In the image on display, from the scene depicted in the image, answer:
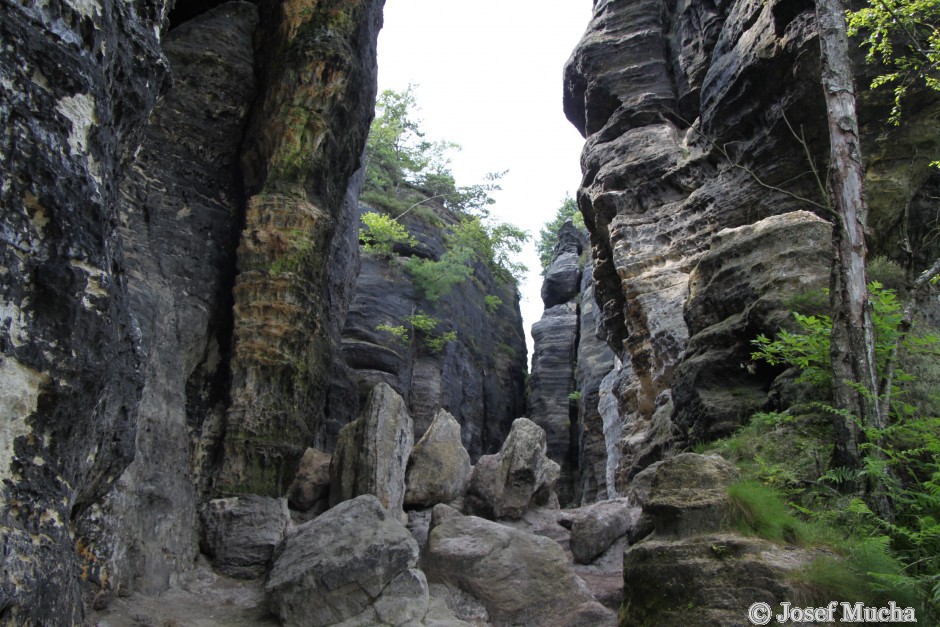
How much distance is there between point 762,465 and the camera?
A: 7.49 m

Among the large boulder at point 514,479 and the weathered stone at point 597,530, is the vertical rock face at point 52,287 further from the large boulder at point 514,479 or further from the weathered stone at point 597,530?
the large boulder at point 514,479

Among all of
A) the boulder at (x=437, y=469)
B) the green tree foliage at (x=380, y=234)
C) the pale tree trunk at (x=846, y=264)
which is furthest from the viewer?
the green tree foliage at (x=380, y=234)

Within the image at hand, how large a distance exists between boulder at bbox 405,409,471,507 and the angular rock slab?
4.23m

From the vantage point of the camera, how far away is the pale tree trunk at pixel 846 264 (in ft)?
22.3

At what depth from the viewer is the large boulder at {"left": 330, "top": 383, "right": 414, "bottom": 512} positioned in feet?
41.4

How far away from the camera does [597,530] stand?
1154 cm

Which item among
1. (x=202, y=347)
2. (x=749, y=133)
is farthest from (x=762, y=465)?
(x=749, y=133)

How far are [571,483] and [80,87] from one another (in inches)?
1065

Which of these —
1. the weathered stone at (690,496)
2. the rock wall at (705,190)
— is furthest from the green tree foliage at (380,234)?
the weathered stone at (690,496)

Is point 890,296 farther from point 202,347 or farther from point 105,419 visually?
point 202,347

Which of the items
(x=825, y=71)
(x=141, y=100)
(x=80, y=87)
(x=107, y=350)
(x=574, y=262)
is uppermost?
(x=574, y=262)

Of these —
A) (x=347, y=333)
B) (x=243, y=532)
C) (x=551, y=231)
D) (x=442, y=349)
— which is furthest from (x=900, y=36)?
(x=551, y=231)

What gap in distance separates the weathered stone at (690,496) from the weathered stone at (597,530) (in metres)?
5.06

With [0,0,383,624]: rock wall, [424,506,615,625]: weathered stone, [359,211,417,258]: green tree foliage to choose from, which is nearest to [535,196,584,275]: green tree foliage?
[359,211,417,258]: green tree foliage
